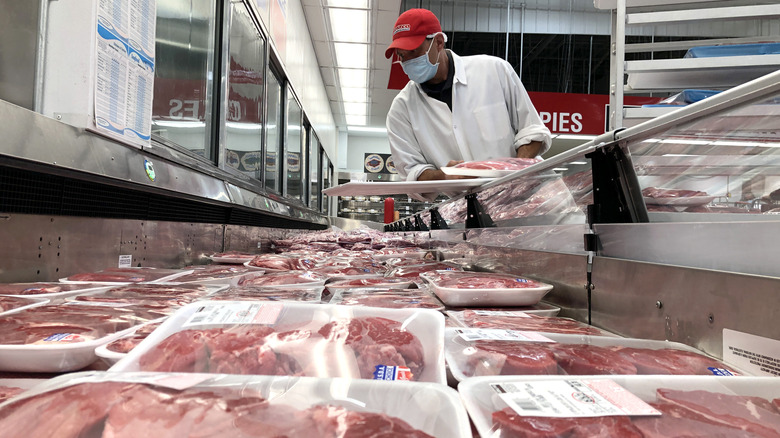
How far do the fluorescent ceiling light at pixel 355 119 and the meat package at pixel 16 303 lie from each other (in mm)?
12547

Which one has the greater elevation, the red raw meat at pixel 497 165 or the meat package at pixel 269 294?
the red raw meat at pixel 497 165

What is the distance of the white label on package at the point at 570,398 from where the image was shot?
54 centimetres

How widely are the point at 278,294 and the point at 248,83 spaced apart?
11.0 feet

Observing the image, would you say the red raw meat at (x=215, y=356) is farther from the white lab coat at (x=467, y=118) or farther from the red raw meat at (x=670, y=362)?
the white lab coat at (x=467, y=118)

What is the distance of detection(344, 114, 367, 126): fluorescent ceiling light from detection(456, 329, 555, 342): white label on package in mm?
12824

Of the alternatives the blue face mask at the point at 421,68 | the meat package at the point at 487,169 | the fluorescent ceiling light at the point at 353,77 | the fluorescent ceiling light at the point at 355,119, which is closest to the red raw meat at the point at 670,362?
the meat package at the point at 487,169

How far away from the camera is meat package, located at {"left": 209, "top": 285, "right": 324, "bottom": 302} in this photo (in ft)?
4.29

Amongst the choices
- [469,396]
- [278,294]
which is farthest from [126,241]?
[469,396]

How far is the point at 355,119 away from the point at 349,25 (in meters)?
6.47

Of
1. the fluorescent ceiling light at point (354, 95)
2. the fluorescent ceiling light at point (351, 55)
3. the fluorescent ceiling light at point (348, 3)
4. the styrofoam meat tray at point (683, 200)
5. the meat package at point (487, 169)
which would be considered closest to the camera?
the styrofoam meat tray at point (683, 200)

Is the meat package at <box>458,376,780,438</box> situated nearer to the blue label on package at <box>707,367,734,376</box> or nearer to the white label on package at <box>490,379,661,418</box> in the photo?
the white label on package at <box>490,379,661,418</box>

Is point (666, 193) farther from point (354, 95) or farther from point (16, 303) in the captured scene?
point (354, 95)

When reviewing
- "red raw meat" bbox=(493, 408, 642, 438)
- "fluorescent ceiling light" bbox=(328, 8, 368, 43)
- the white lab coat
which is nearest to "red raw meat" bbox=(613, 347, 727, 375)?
"red raw meat" bbox=(493, 408, 642, 438)

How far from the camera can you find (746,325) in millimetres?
724
